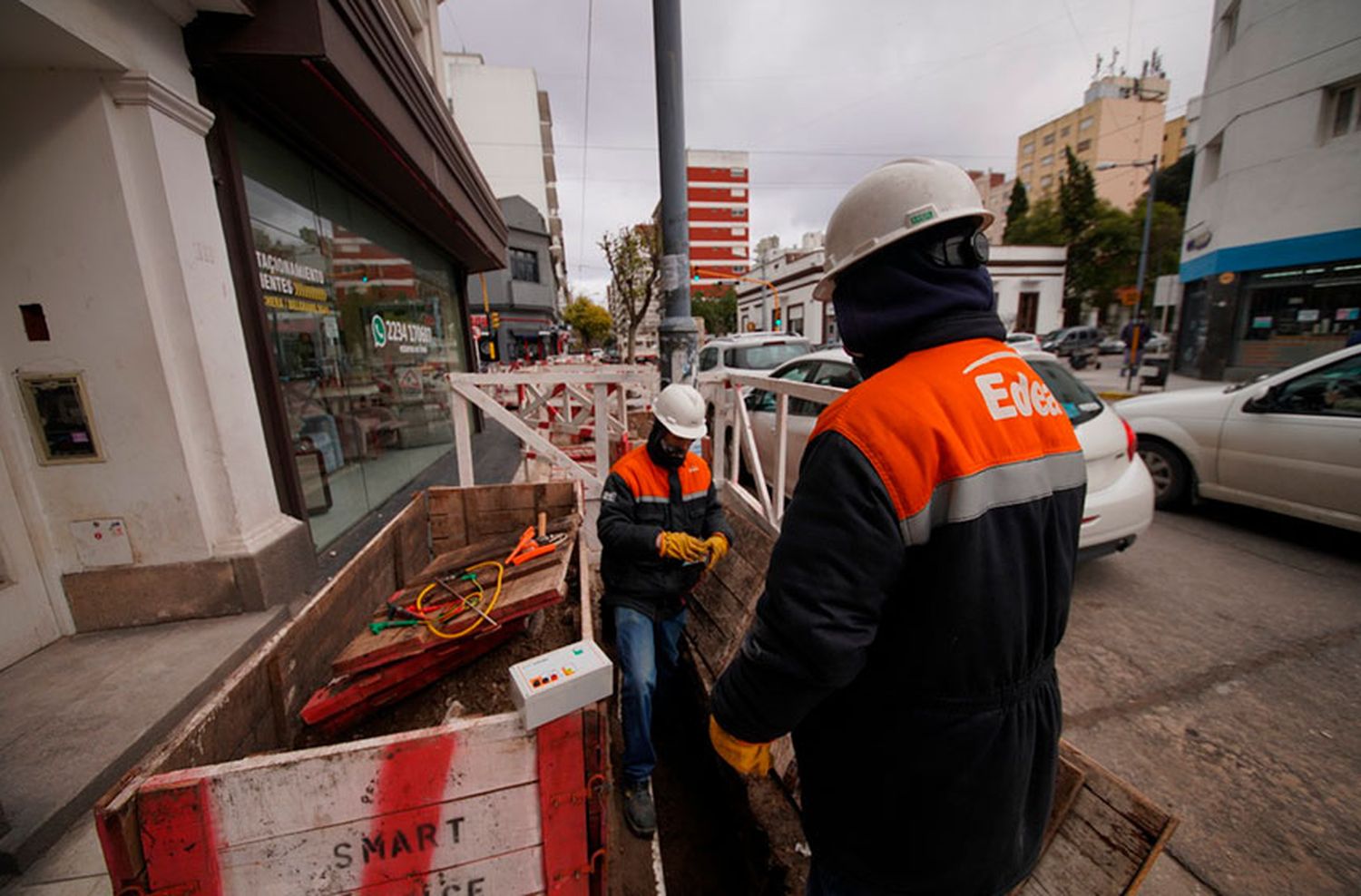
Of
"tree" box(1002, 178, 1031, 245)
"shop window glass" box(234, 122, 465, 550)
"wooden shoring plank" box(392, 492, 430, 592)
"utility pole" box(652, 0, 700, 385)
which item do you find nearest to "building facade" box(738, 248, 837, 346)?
"tree" box(1002, 178, 1031, 245)

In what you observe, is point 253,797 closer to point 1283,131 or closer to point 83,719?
point 83,719

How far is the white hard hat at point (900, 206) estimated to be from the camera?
3.86ft

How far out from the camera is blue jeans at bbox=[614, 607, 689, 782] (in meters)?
2.37

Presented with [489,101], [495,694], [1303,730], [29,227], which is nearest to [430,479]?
[29,227]

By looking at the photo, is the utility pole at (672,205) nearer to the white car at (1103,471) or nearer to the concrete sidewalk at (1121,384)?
the white car at (1103,471)

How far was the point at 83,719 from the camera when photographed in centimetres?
240

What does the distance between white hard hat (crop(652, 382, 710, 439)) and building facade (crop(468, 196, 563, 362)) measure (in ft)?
96.1

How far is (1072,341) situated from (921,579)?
3217cm

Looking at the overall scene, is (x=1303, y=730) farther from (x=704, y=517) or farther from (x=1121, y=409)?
(x=1121, y=409)

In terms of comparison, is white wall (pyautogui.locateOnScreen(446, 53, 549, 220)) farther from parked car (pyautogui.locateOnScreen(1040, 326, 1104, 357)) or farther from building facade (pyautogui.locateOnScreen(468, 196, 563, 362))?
parked car (pyautogui.locateOnScreen(1040, 326, 1104, 357))

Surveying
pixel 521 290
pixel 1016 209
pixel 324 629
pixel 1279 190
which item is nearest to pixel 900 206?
pixel 324 629

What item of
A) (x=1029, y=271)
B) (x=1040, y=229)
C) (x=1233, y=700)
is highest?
(x=1040, y=229)

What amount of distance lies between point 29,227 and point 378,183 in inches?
138

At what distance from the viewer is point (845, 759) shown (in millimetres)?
1239
